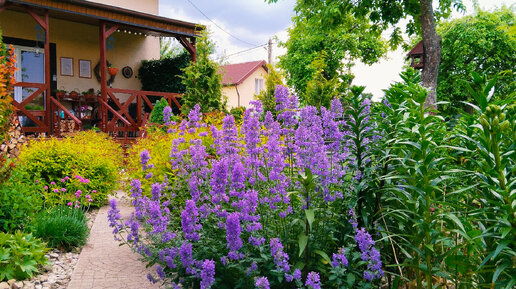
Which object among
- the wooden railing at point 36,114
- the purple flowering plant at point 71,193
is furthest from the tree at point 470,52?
the purple flowering plant at point 71,193

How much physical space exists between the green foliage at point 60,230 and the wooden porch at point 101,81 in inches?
204

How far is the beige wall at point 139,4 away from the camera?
13.7 metres

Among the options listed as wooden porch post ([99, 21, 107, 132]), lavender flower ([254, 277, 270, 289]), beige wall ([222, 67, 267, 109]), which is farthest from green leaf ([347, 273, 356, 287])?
beige wall ([222, 67, 267, 109])

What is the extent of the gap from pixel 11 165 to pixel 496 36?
18632 millimetres

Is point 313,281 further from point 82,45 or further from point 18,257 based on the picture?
point 82,45

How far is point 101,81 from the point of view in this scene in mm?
10945

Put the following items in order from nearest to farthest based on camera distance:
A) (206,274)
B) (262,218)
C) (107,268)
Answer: (206,274) → (262,218) → (107,268)

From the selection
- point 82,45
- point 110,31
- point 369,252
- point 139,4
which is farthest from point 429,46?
point 82,45

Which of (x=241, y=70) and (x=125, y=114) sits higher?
(x=241, y=70)

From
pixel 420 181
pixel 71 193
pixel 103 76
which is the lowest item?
pixel 71 193

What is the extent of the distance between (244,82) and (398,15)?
739 inches

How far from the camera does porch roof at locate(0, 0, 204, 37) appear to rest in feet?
32.5

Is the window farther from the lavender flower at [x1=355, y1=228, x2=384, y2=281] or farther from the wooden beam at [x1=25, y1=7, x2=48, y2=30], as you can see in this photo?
the lavender flower at [x1=355, y1=228, x2=384, y2=281]

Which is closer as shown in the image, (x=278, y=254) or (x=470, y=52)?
(x=278, y=254)
